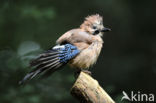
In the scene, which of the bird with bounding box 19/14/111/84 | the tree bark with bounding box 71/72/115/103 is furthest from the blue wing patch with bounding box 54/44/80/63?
the tree bark with bounding box 71/72/115/103

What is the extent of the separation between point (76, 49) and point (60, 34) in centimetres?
383

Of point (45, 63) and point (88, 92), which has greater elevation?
point (45, 63)

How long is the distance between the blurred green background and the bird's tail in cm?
132

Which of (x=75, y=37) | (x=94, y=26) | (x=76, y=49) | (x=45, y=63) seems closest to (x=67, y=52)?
(x=76, y=49)

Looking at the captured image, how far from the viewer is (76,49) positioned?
8617 millimetres

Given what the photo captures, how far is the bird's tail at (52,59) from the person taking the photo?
A: 812cm

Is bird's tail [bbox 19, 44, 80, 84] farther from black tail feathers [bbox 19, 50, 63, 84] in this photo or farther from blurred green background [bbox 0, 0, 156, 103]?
blurred green background [bbox 0, 0, 156, 103]

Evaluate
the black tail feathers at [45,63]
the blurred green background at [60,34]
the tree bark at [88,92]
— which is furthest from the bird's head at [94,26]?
the tree bark at [88,92]

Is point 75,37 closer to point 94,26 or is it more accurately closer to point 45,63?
point 94,26

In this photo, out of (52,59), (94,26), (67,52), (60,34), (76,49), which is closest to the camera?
(52,59)

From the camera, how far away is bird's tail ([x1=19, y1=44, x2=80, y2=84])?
812 centimetres

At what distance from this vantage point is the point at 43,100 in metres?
10.7

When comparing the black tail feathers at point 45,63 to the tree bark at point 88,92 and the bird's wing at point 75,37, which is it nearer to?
the bird's wing at point 75,37

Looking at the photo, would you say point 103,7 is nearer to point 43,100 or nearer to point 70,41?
point 43,100
